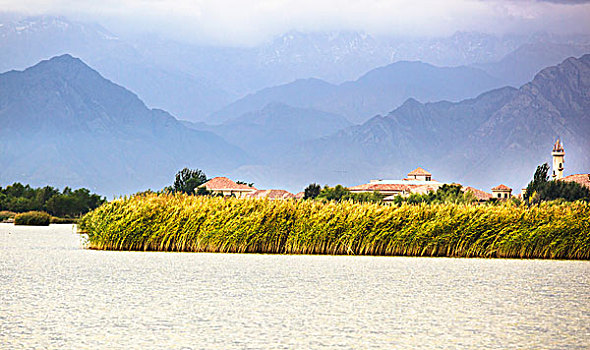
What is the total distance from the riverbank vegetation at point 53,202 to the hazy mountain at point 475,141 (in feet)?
350

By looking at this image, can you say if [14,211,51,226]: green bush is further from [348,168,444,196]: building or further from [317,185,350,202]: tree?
[348,168,444,196]: building

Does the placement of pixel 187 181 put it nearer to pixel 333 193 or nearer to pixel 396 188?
pixel 333 193

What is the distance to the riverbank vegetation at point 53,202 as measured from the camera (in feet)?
180

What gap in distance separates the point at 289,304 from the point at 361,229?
8152 mm

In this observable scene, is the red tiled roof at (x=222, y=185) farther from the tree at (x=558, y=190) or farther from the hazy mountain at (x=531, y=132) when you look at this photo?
the hazy mountain at (x=531, y=132)

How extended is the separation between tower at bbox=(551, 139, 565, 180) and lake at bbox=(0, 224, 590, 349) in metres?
92.4

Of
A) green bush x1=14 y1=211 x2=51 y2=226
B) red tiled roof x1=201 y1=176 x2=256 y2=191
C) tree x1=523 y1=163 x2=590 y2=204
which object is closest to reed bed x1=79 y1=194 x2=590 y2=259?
green bush x1=14 y1=211 x2=51 y2=226

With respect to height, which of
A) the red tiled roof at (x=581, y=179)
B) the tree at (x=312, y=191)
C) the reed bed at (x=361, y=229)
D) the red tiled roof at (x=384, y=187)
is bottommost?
the reed bed at (x=361, y=229)

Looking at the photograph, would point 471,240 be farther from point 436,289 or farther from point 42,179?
point 42,179

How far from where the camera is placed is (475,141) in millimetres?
178000

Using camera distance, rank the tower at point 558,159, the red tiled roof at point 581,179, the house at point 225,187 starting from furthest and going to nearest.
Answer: the tower at point 558,159, the house at point 225,187, the red tiled roof at point 581,179

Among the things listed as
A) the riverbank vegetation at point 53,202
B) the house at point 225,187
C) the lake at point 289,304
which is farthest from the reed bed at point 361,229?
the house at point 225,187

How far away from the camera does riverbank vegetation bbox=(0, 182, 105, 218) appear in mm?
54906

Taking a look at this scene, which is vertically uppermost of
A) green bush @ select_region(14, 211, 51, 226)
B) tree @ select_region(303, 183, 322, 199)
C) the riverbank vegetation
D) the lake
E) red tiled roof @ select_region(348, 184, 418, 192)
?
red tiled roof @ select_region(348, 184, 418, 192)
